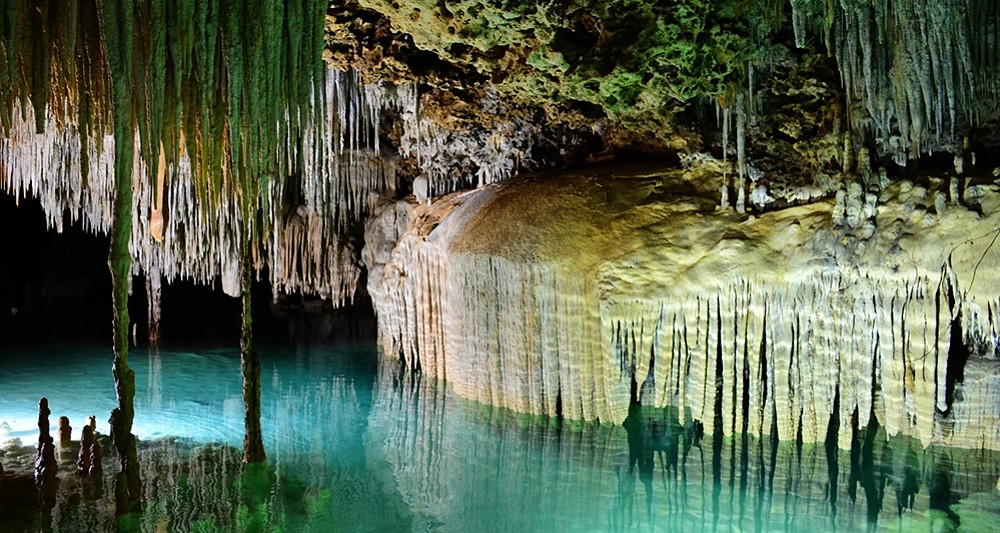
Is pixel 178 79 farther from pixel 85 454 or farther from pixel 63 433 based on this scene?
pixel 63 433

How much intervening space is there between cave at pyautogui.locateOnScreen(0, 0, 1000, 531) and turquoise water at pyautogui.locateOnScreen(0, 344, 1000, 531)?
0.04 meters

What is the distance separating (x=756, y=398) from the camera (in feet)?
23.4

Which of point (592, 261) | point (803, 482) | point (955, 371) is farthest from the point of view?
point (592, 261)

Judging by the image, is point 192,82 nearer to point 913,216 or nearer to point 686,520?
point 686,520

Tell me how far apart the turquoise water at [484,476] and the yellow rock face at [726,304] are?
0.37 metres

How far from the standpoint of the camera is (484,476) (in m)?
6.73

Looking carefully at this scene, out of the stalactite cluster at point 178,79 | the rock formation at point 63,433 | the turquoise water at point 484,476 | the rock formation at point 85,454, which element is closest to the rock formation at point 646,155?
the stalactite cluster at point 178,79

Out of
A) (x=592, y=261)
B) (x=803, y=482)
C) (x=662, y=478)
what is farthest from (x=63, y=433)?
(x=803, y=482)

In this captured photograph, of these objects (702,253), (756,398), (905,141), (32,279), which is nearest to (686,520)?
(756,398)

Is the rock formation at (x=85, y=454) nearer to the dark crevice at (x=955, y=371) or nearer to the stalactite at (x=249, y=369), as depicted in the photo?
the stalactite at (x=249, y=369)

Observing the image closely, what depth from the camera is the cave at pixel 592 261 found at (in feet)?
15.3

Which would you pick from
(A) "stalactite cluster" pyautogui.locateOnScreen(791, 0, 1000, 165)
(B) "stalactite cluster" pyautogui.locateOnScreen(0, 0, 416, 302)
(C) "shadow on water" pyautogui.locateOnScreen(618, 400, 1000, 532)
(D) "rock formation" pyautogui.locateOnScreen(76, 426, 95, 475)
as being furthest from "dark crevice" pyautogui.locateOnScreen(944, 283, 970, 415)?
(D) "rock formation" pyautogui.locateOnScreen(76, 426, 95, 475)

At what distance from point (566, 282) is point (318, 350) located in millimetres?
7683

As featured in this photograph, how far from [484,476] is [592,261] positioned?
2.51 metres
